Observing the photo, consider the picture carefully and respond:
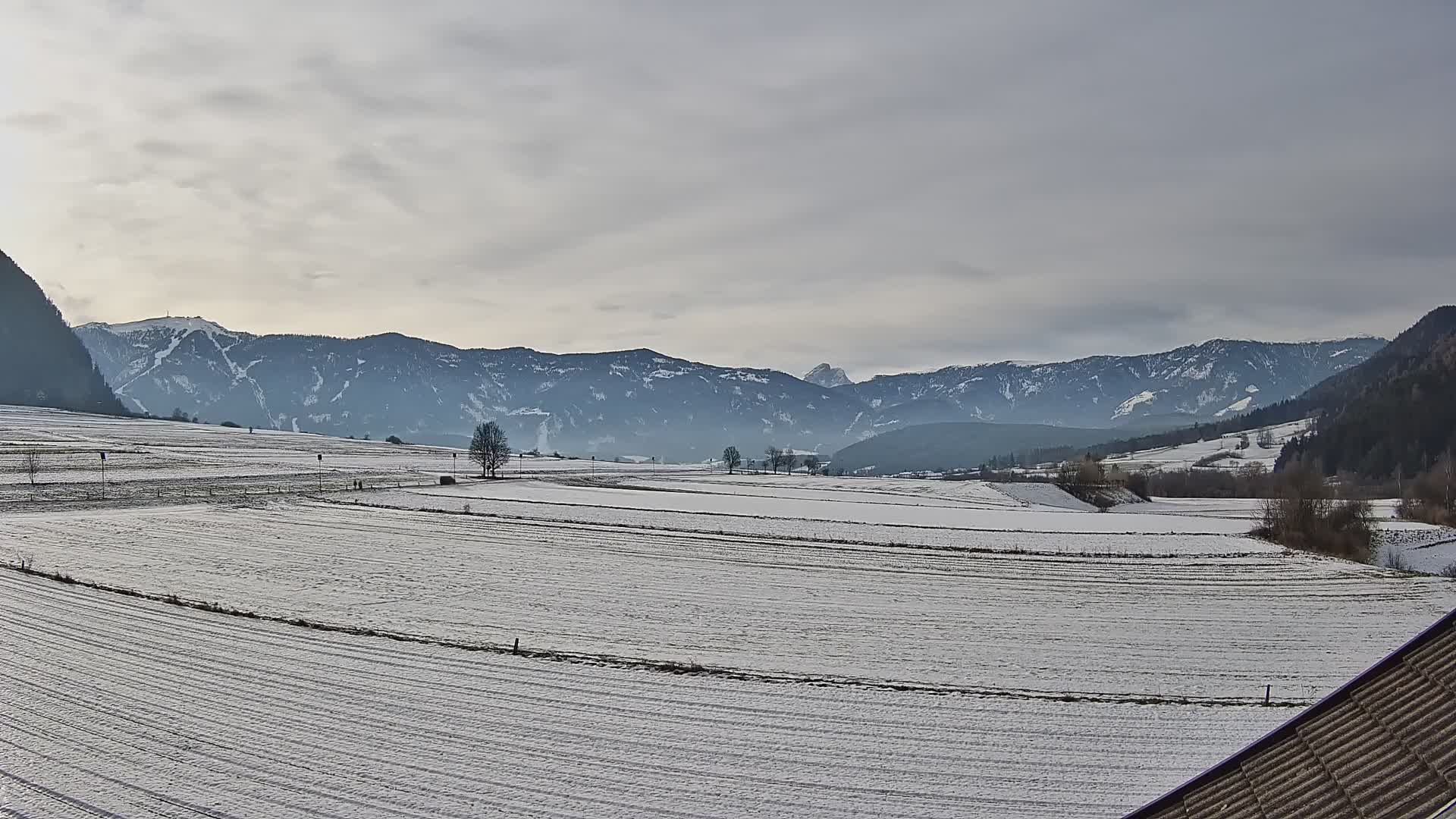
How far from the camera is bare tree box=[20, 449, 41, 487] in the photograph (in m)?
74.2

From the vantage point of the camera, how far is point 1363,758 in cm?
724

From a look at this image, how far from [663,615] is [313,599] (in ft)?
42.9

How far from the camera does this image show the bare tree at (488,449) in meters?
110

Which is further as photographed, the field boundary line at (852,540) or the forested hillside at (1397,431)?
the forested hillside at (1397,431)

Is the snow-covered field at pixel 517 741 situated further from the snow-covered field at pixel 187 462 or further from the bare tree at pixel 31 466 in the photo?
the bare tree at pixel 31 466

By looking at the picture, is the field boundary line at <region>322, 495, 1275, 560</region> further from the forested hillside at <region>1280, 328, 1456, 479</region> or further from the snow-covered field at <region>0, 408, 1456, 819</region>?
the forested hillside at <region>1280, 328, 1456, 479</region>

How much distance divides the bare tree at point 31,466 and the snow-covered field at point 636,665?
22278 millimetres

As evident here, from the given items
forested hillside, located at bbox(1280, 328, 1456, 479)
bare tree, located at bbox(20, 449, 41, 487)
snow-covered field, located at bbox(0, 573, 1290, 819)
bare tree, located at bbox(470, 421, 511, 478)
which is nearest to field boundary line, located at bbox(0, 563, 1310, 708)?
snow-covered field, located at bbox(0, 573, 1290, 819)

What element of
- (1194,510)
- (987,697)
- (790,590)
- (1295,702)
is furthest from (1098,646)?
(1194,510)

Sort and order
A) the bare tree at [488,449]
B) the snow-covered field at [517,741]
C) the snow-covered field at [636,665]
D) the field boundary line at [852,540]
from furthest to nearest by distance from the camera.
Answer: the bare tree at [488,449]
the field boundary line at [852,540]
the snow-covered field at [636,665]
the snow-covered field at [517,741]

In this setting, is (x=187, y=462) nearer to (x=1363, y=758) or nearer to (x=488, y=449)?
(x=488, y=449)

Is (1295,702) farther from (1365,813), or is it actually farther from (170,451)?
(170,451)

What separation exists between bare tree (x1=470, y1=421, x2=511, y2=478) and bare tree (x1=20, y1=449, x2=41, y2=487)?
44.9 m

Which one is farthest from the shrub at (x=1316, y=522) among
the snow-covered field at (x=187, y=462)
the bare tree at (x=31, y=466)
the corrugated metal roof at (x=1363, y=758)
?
the bare tree at (x=31, y=466)
